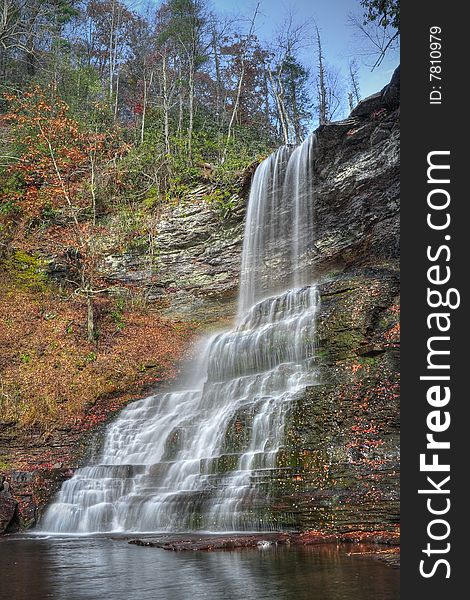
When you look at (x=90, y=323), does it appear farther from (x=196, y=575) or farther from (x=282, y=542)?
(x=196, y=575)

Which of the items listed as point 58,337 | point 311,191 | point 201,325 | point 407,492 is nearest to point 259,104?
point 311,191

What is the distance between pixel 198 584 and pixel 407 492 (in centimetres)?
270

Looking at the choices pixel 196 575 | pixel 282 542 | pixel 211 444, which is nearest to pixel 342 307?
pixel 211 444

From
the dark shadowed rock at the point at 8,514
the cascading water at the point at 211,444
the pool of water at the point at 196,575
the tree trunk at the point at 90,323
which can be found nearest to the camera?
the pool of water at the point at 196,575

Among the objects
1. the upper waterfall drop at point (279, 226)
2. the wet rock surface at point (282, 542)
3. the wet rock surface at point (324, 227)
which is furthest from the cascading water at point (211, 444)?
the wet rock surface at point (324, 227)

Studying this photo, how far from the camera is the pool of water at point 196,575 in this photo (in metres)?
5.36

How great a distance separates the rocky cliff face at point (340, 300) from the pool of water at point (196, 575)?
3.94 feet

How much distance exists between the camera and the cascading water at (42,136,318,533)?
32.0ft

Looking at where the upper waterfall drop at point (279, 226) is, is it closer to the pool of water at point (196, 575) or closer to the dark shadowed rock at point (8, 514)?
the dark shadowed rock at point (8, 514)

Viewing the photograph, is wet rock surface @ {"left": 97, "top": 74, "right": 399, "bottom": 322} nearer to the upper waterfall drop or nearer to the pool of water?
the upper waterfall drop

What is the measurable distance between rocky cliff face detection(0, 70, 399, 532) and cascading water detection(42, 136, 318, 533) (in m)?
0.53

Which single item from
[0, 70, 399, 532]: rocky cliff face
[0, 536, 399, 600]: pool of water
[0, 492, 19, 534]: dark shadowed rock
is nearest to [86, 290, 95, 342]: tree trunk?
[0, 70, 399, 532]: rocky cliff face

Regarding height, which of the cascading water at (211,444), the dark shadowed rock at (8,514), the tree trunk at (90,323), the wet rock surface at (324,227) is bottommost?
the dark shadowed rock at (8,514)

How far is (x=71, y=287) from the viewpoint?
2261cm
